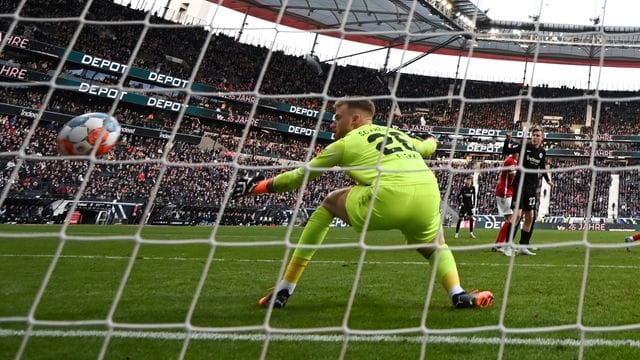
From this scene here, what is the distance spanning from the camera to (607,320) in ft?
9.53

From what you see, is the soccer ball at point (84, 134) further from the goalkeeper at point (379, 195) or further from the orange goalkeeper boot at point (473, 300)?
the orange goalkeeper boot at point (473, 300)

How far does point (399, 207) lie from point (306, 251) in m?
0.68

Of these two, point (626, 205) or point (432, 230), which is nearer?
point (432, 230)

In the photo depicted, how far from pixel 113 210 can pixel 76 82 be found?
7.30 m

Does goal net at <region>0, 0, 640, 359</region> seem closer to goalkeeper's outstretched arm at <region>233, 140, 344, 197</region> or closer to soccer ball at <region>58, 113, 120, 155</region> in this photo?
goalkeeper's outstretched arm at <region>233, 140, 344, 197</region>

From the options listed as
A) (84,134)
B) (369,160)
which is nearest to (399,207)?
(369,160)

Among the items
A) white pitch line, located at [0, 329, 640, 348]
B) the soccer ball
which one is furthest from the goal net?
the soccer ball

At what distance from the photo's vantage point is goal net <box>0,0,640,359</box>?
2514mm

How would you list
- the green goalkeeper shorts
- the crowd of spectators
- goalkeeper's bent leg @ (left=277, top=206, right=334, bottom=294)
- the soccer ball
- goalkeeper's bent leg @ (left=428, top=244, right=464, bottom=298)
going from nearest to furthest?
the green goalkeeper shorts < goalkeeper's bent leg @ (left=428, top=244, right=464, bottom=298) < goalkeeper's bent leg @ (left=277, top=206, right=334, bottom=294) < the soccer ball < the crowd of spectators

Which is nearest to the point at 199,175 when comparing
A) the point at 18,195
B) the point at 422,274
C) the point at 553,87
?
the point at 18,195

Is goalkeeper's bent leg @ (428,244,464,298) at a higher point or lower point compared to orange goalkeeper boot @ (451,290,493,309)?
higher

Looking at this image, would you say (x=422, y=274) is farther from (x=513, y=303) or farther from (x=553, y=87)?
(x=553, y=87)

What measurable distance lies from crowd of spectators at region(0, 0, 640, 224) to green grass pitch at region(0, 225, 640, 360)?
854 cm

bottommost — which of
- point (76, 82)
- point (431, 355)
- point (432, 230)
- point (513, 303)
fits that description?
point (431, 355)
